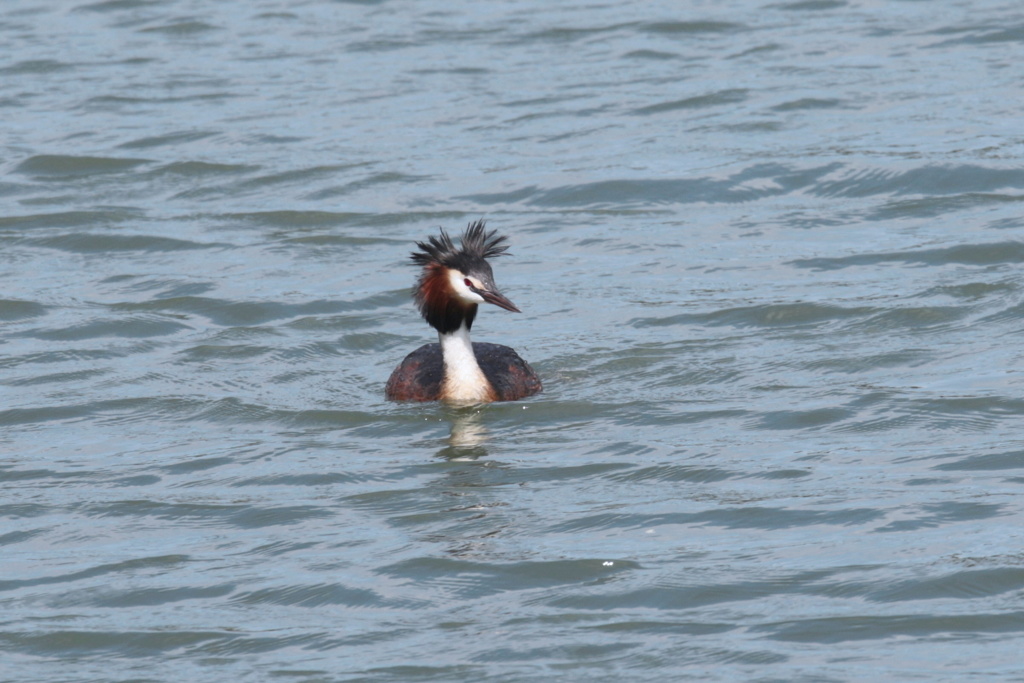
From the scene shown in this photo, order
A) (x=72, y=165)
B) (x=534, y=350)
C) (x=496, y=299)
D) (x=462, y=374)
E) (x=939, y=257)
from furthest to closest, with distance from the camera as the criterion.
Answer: (x=72, y=165), (x=939, y=257), (x=534, y=350), (x=462, y=374), (x=496, y=299)

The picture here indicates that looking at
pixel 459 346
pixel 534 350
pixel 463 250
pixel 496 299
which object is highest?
pixel 463 250

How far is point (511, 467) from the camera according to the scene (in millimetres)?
9336

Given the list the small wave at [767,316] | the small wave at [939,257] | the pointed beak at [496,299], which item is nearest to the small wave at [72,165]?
the small wave at [767,316]

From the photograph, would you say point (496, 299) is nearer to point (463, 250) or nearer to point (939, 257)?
point (463, 250)

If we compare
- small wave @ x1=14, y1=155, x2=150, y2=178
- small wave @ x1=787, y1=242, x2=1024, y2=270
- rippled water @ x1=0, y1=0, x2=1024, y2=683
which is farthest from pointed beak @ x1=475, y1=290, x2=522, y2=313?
small wave @ x1=14, y1=155, x2=150, y2=178

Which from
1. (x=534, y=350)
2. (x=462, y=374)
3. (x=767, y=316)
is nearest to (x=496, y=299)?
(x=462, y=374)

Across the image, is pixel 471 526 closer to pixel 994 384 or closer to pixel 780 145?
pixel 994 384

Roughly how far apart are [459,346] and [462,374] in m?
0.19

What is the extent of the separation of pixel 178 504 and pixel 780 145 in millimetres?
9323

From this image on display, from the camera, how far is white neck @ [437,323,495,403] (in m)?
10.6

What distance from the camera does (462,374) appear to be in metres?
10.7

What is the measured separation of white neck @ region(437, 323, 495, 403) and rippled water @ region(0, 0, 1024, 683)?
231 mm

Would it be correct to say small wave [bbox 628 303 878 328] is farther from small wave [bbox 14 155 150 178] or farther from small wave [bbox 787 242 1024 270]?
small wave [bbox 14 155 150 178]

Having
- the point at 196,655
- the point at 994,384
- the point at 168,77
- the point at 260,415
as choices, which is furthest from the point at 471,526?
the point at 168,77
